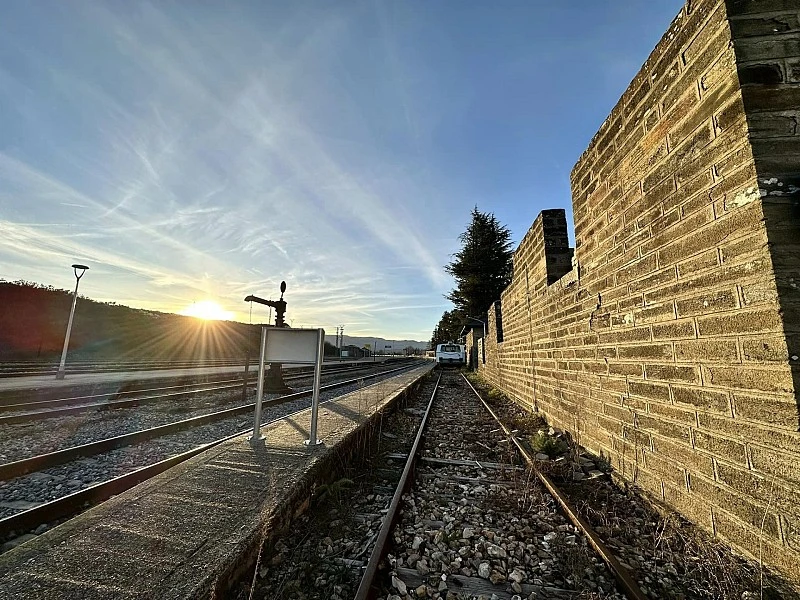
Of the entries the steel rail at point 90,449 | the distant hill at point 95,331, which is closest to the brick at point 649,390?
the steel rail at point 90,449

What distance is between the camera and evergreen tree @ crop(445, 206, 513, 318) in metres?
28.1

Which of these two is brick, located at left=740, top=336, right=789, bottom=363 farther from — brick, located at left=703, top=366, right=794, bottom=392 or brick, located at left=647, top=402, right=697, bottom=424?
brick, located at left=647, top=402, right=697, bottom=424

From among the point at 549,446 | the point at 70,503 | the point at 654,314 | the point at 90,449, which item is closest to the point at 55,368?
the point at 90,449

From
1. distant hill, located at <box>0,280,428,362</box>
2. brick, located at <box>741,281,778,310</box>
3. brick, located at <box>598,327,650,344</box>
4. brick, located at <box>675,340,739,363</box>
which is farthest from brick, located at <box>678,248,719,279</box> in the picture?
distant hill, located at <box>0,280,428,362</box>

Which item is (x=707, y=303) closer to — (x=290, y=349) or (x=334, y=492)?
(x=334, y=492)

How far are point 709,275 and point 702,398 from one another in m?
0.85

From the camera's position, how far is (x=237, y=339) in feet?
137

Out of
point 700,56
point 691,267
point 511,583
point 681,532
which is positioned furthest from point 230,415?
point 700,56

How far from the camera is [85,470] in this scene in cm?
418

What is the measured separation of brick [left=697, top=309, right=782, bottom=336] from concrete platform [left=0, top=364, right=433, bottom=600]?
3188 mm

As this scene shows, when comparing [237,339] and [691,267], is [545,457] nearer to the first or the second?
[691,267]

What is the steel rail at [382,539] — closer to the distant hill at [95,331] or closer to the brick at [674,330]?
the brick at [674,330]

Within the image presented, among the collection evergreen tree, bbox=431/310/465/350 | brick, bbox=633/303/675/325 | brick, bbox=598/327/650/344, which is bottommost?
brick, bbox=598/327/650/344

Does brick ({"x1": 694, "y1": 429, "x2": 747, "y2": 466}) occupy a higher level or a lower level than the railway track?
higher
